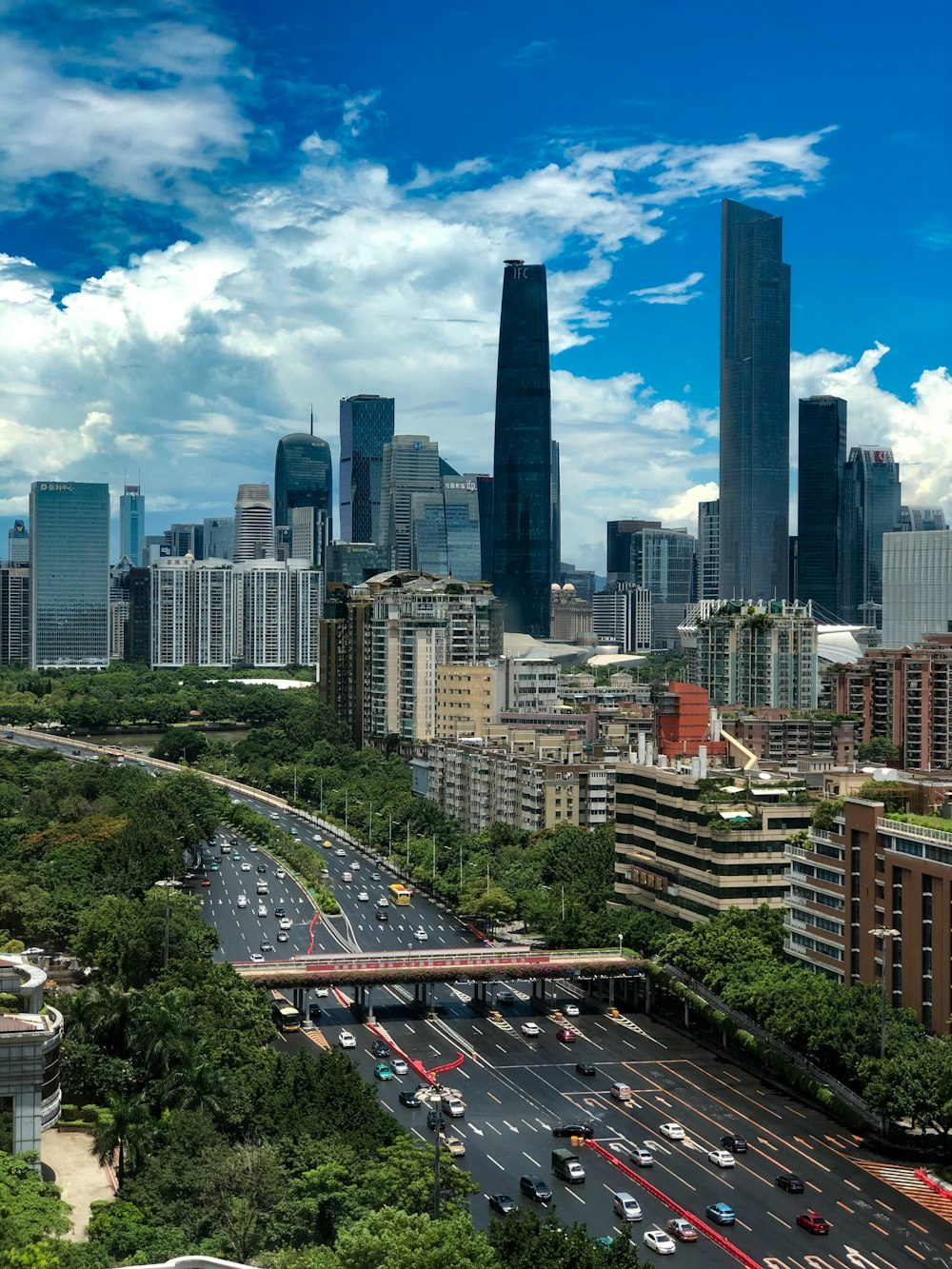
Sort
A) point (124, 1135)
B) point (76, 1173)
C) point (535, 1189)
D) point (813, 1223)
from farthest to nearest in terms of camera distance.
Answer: point (76, 1173) → point (535, 1189) → point (124, 1135) → point (813, 1223)

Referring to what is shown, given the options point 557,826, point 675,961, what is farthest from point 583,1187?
point 557,826

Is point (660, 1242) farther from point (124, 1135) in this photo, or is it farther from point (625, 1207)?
point (124, 1135)

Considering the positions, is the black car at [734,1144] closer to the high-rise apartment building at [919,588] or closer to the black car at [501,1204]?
the black car at [501,1204]

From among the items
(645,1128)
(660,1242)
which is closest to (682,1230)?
(660,1242)

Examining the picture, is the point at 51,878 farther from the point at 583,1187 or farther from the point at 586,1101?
the point at 583,1187

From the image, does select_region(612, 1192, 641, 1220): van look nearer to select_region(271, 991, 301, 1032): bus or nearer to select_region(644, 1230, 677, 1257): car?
select_region(644, 1230, 677, 1257): car

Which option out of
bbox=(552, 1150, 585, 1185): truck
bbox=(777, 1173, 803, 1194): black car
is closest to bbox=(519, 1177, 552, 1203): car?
bbox=(552, 1150, 585, 1185): truck
